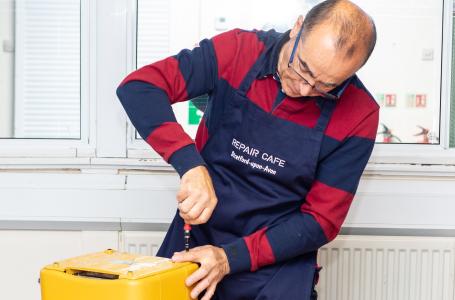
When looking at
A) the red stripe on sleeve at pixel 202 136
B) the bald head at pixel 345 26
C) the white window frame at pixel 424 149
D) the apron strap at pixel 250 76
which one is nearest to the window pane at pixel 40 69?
the white window frame at pixel 424 149

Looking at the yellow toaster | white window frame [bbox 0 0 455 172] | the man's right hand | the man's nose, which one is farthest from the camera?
white window frame [bbox 0 0 455 172]

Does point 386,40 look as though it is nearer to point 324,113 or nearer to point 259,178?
point 324,113

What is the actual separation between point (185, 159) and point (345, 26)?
1.44ft

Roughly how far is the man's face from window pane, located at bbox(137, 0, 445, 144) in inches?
36.7

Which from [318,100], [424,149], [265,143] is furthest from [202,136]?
[424,149]

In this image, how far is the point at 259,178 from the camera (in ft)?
5.05

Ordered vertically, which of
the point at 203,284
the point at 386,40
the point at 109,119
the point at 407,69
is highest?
the point at 386,40

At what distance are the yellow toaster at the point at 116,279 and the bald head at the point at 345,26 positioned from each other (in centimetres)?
57

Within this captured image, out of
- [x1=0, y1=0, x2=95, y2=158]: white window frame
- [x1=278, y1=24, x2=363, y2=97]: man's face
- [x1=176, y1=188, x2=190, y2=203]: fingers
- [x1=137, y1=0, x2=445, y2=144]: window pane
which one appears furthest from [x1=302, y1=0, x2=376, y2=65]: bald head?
[x1=0, y1=0, x2=95, y2=158]: white window frame

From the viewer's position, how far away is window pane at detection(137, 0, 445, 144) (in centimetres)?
237

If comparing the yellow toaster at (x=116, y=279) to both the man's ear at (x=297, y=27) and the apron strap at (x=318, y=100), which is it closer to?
the apron strap at (x=318, y=100)

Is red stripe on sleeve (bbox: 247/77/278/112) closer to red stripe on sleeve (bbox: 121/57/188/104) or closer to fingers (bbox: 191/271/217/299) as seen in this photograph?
red stripe on sleeve (bbox: 121/57/188/104)

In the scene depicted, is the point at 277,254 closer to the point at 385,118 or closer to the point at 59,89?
the point at 385,118

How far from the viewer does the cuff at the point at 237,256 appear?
1479mm
